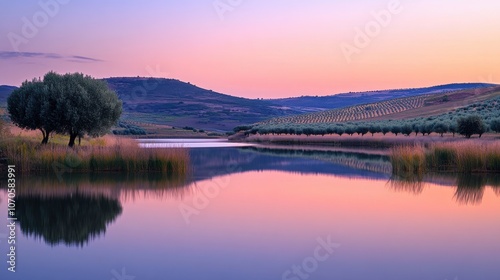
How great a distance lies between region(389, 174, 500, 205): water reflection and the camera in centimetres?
1502

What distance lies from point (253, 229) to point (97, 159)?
428 inches

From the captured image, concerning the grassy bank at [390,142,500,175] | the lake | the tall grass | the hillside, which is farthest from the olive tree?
the hillside

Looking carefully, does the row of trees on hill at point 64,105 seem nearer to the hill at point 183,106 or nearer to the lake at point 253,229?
the lake at point 253,229

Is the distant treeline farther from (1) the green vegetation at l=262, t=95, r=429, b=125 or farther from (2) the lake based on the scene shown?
(1) the green vegetation at l=262, t=95, r=429, b=125

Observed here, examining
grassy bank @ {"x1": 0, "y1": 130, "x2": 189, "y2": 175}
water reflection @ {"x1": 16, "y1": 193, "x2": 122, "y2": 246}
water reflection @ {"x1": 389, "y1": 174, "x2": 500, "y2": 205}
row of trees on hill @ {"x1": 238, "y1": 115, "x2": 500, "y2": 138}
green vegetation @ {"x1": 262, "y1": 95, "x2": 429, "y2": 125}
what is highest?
green vegetation @ {"x1": 262, "y1": 95, "x2": 429, "y2": 125}

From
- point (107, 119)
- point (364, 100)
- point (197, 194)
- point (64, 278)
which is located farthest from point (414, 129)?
point (364, 100)

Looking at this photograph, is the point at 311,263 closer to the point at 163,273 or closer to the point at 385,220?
the point at 163,273

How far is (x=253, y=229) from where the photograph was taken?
10.9 m

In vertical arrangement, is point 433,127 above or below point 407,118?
below

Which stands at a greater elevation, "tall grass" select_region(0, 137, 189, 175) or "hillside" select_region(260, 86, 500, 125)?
"hillside" select_region(260, 86, 500, 125)

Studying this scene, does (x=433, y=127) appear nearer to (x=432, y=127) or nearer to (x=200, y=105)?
(x=432, y=127)

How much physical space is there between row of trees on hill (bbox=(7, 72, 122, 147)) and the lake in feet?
15.1

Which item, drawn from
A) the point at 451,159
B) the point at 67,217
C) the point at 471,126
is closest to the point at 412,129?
the point at 471,126

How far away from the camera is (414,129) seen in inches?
1944
